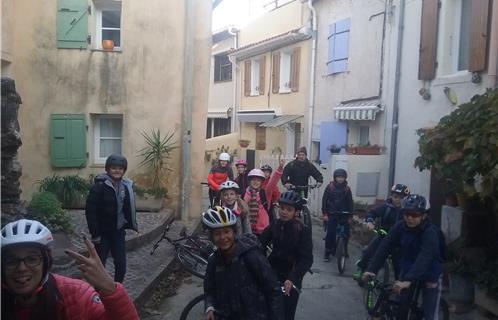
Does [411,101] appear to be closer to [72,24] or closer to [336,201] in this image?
[336,201]

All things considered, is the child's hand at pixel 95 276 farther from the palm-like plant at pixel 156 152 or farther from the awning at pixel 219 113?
A: the awning at pixel 219 113

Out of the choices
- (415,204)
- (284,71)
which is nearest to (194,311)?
(415,204)

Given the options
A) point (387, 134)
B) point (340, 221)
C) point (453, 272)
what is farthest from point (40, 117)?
point (453, 272)

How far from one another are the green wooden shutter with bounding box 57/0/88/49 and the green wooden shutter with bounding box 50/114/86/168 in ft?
5.18

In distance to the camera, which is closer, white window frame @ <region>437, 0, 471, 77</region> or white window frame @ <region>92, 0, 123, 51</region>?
white window frame @ <region>437, 0, 471, 77</region>

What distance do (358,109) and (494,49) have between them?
485 centimetres

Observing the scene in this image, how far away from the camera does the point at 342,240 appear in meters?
8.70

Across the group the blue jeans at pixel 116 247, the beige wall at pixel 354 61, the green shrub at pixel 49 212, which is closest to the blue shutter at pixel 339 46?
the beige wall at pixel 354 61

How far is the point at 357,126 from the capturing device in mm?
14547

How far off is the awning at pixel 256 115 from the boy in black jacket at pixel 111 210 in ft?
47.0

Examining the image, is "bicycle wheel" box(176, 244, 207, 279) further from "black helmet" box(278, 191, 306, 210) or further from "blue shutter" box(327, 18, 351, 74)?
"blue shutter" box(327, 18, 351, 74)

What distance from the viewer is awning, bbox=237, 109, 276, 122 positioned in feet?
66.3

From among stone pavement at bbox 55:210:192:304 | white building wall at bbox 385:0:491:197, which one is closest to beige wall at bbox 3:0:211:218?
stone pavement at bbox 55:210:192:304

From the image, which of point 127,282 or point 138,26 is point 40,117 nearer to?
point 138,26
